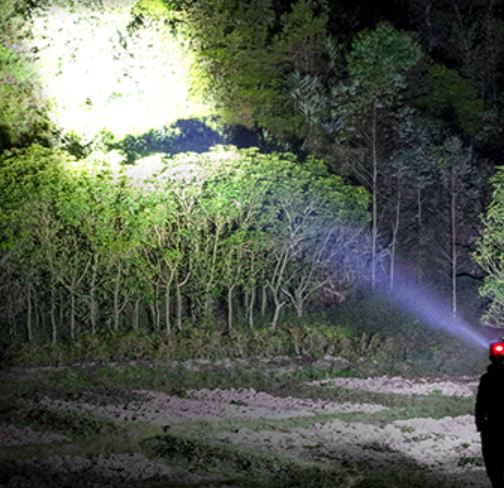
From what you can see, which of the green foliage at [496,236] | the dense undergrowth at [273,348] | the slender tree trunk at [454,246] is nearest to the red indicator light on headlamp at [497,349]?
the green foliage at [496,236]

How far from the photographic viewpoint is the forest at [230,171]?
1672 centimetres

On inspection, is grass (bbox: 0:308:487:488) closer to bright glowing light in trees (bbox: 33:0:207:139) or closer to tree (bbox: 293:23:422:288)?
tree (bbox: 293:23:422:288)

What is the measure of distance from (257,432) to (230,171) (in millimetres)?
8464

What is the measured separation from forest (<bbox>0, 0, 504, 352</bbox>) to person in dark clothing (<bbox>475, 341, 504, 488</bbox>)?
9.44 metres

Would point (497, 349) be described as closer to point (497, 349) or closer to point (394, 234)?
point (497, 349)

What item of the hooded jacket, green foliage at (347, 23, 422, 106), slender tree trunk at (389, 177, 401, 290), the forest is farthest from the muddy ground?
green foliage at (347, 23, 422, 106)

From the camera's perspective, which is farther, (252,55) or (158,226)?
(252,55)

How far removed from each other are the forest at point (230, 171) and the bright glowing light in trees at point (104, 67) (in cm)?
5

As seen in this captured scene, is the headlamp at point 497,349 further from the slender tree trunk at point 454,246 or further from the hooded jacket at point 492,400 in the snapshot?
the slender tree trunk at point 454,246

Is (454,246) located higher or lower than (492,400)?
higher

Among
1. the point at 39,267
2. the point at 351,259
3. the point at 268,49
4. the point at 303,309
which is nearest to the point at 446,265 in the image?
the point at 351,259

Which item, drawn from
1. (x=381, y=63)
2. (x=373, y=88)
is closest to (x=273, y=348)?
(x=373, y=88)

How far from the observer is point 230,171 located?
1684 cm

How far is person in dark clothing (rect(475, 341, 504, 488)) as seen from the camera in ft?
19.7
